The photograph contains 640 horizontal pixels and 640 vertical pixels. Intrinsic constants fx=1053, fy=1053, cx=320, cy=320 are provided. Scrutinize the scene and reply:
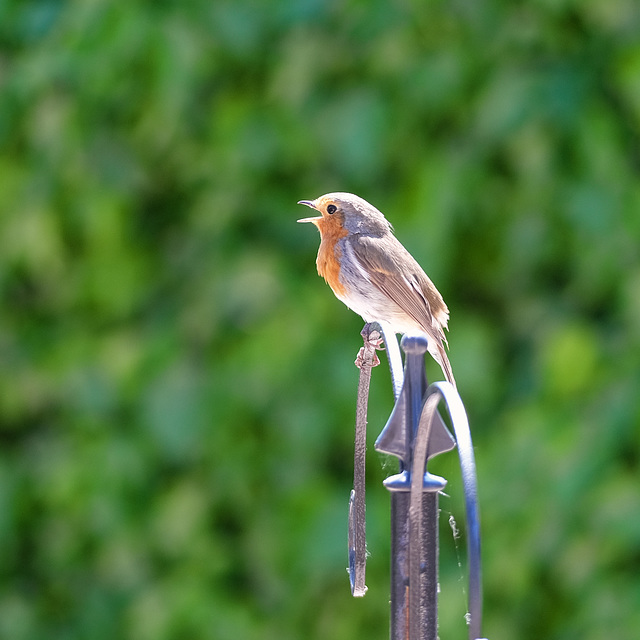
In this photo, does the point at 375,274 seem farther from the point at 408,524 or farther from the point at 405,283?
the point at 408,524

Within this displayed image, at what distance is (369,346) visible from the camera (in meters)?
1.46

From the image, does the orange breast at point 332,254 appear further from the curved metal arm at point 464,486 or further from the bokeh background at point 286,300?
the bokeh background at point 286,300

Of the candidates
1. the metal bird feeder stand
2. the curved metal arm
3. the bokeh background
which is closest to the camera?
the curved metal arm

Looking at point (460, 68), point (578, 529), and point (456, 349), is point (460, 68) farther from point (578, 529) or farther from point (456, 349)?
point (578, 529)

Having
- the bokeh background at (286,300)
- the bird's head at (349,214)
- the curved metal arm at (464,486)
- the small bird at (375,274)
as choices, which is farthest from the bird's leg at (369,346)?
the bokeh background at (286,300)

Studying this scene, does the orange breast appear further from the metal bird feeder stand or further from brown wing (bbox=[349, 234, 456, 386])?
the metal bird feeder stand

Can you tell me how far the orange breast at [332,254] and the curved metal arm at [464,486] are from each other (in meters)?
0.48

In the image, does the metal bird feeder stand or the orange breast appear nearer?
the metal bird feeder stand

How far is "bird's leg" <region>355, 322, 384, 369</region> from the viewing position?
1438 millimetres

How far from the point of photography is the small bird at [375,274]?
150 cm

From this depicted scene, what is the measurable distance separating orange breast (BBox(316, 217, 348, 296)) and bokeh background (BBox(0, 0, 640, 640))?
24.8 inches

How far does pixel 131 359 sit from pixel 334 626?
764 mm

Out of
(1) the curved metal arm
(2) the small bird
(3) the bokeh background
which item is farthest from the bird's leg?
(3) the bokeh background

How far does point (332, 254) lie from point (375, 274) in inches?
3.5
